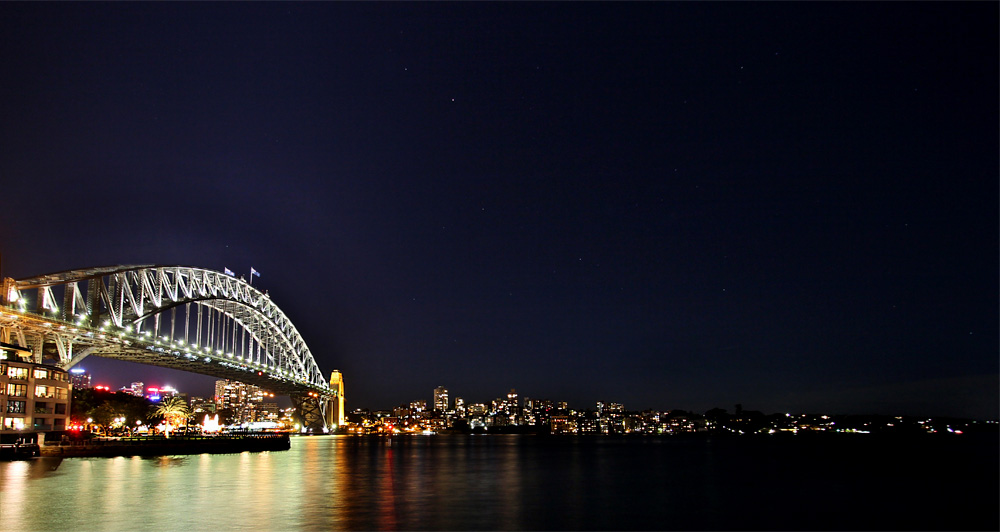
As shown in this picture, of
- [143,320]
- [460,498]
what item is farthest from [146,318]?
[460,498]

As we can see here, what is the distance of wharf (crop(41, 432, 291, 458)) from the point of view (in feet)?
207

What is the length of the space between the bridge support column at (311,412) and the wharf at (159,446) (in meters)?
62.2

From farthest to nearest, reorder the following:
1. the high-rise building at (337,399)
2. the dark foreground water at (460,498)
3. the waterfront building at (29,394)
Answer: the high-rise building at (337,399)
the waterfront building at (29,394)
the dark foreground water at (460,498)

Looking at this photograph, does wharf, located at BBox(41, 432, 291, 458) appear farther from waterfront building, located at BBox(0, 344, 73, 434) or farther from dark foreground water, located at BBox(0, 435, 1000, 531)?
dark foreground water, located at BBox(0, 435, 1000, 531)

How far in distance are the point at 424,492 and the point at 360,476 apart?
425 inches

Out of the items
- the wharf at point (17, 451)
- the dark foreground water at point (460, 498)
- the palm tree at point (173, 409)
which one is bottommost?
the dark foreground water at point (460, 498)

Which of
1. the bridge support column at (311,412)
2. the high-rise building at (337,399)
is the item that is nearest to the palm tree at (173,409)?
the bridge support column at (311,412)

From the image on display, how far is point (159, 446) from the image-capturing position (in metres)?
71.8

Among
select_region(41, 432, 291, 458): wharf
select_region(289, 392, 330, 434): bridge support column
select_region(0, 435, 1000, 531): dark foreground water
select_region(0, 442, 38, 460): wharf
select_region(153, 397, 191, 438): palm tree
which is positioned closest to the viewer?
select_region(0, 435, 1000, 531): dark foreground water

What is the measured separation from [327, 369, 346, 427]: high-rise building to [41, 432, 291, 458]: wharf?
7676 cm

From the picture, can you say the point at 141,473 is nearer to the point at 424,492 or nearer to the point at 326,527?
the point at 424,492

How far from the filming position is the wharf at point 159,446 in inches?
2485

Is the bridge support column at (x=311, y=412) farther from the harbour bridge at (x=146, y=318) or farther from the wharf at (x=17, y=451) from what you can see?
the wharf at (x=17, y=451)

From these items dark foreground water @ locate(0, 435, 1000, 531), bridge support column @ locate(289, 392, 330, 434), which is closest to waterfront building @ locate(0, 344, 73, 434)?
dark foreground water @ locate(0, 435, 1000, 531)
